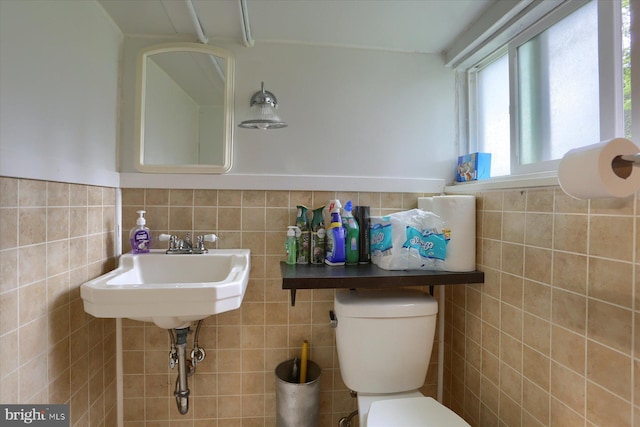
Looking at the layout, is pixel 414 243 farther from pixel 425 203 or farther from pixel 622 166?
pixel 622 166

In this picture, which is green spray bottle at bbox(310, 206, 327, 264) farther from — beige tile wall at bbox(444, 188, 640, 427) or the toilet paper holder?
the toilet paper holder

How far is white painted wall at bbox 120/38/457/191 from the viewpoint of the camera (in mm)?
1412

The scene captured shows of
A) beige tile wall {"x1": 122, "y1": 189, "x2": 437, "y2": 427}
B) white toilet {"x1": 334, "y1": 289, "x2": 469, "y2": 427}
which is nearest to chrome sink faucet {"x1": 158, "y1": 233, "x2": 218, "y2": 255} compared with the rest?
beige tile wall {"x1": 122, "y1": 189, "x2": 437, "y2": 427}

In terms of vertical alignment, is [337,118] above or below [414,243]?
above

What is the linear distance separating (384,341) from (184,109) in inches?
55.7

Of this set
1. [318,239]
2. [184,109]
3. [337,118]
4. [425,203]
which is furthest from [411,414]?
[184,109]

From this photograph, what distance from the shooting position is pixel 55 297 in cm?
98

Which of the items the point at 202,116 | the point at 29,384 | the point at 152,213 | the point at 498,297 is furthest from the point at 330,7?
the point at 29,384

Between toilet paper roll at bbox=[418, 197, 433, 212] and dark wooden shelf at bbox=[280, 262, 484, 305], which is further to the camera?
toilet paper roll at bbox=[418, 197, 433, 212]

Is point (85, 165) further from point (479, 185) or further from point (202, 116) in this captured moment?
point (479, 185)

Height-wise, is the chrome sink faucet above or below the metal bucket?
above

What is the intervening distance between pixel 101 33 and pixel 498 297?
1.98 m

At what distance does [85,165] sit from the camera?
112cm

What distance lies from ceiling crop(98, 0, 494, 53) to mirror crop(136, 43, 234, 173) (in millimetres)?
108
